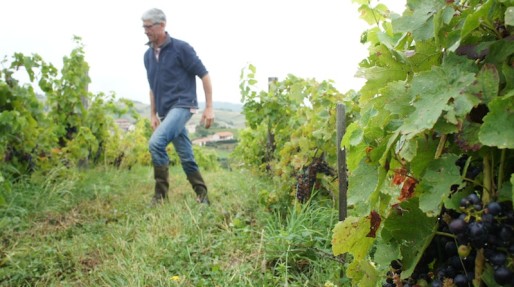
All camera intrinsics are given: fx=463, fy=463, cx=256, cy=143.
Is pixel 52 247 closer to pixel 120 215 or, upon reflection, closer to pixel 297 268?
pixel 120 215

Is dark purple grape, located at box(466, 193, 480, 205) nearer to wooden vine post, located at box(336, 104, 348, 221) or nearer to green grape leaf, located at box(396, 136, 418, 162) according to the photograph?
green grape leaf, located at box(396, 136, 418, 162)

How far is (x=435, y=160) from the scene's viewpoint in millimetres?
1088

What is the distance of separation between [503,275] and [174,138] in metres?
3.92

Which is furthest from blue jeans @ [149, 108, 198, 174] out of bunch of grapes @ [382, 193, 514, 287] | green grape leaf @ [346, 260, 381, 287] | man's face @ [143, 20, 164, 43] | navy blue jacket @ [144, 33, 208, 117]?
bunch of grapes @ [382, 193, 514, 287]

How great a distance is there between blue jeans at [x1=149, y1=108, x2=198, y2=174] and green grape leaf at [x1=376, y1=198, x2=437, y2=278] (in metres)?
3.40

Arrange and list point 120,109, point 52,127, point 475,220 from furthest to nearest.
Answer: point 120,109
point 52,127
point 475,220

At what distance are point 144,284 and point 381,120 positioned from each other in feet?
5.92

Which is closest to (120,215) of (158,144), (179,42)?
(158,144)

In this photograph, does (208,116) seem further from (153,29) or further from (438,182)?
(438,182)

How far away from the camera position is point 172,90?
15.0 feet

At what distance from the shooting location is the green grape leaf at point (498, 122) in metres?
0.92

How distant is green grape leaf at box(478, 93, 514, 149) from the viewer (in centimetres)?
92

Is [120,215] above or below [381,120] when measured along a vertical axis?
below

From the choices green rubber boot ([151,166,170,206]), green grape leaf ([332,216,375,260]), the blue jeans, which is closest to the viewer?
green grape leaf ([332,216,375,260])
